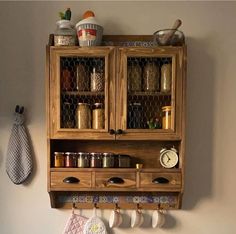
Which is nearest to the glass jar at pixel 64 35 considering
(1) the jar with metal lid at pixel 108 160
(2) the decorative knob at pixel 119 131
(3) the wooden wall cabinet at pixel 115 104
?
(3) the wooden wall cabinet at pixel 115 104

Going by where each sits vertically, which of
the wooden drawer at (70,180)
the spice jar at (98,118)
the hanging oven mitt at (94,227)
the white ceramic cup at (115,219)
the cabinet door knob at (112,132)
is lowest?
the hanging oven mitt at (94,227)

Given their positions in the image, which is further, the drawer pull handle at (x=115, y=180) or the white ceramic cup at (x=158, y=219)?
the white ceramic cup at (x=158, y=219)

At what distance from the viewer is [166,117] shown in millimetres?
1711

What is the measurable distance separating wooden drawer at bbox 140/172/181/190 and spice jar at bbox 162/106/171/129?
0.26 m

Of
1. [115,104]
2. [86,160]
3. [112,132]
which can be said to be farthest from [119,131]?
[86,160]

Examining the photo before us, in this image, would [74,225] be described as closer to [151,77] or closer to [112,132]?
[112,132]

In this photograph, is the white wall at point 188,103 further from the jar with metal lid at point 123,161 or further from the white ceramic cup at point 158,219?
the jar with metal lid at point 123,161

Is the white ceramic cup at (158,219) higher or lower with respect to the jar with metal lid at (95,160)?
lower

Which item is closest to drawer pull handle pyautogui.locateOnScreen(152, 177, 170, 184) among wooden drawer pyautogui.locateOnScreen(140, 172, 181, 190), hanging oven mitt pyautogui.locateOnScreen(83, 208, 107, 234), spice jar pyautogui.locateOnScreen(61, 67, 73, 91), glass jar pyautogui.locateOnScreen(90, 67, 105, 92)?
wooden drawer pyautogui.locateOnScreen(140, 172, 181, 190)

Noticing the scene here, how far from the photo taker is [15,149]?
6.05ft

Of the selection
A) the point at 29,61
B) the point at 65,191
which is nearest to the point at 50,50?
the point at 29,61

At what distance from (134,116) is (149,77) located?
0.23 m

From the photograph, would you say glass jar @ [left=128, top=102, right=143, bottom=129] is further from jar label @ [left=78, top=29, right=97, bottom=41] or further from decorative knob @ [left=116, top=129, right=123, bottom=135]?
jar label @ [left=78, top=29, right=97, bottom=41]

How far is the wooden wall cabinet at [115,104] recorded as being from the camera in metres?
1.67
